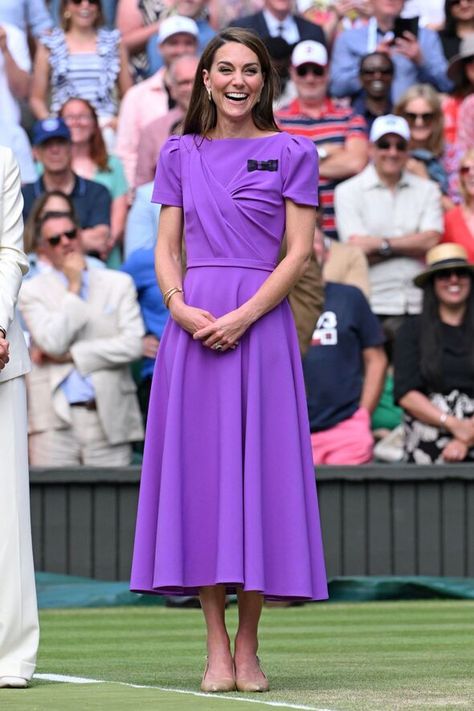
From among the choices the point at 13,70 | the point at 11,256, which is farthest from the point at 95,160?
the point at 11,256

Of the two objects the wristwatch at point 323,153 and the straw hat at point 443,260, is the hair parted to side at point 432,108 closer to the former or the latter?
the wristwatch at point 323,153

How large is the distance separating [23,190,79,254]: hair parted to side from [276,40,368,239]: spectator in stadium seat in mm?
2365

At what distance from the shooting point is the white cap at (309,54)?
1442 cm

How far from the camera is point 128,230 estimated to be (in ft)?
44.0

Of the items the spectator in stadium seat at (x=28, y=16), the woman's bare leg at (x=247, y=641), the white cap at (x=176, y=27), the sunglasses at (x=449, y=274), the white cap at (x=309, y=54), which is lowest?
the woman's bare leg at (x=247, y=641)

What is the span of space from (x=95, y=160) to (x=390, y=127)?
2.51 meters

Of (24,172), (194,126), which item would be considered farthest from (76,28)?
(194,126)

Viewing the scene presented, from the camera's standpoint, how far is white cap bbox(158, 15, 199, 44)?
14.9 meters

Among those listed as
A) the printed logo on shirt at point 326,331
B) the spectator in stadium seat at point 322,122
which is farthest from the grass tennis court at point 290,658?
the spectator in stadium seat at point 322,122

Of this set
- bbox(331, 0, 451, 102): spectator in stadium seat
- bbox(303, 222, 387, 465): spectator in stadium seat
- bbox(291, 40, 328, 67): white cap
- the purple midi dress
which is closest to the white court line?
the purple midi dress

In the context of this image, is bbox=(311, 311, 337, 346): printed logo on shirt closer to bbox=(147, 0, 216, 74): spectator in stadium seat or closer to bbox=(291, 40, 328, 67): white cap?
bbox=(291, 40, 328, 67): white cap

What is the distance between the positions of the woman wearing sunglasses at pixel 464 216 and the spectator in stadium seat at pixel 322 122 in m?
Answer: 1.06

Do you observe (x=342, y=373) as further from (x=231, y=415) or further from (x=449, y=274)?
(x=231, y=415)

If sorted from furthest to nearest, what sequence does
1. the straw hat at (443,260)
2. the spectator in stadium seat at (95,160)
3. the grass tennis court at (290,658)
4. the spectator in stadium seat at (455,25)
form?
the spectator in stadium seat at (455,25) → the spectator in stadium seat at (95,160) → the straw hat at (443,260) → the grass tennis court at (290,658)
